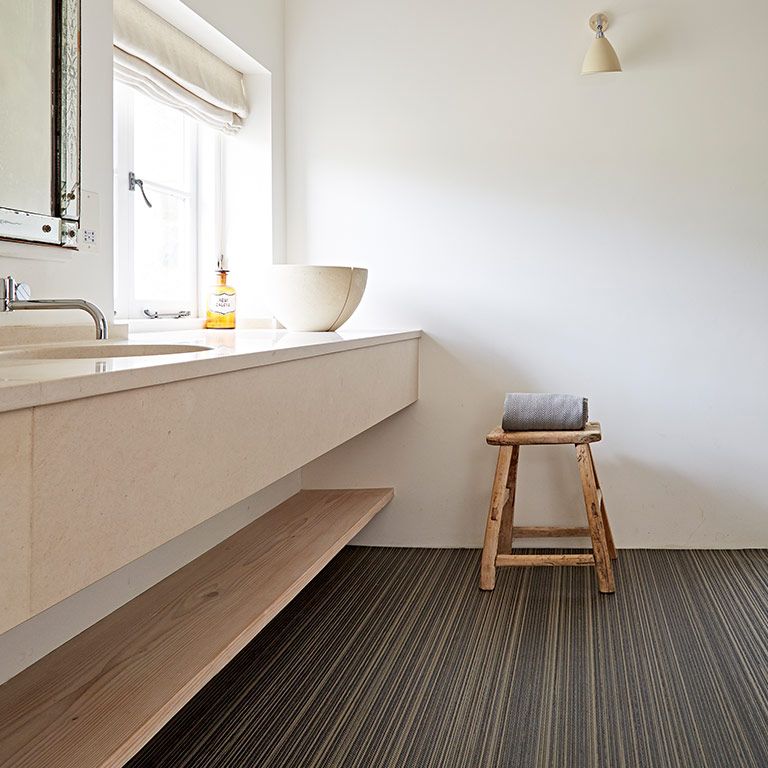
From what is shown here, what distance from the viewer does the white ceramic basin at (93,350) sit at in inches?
68.3

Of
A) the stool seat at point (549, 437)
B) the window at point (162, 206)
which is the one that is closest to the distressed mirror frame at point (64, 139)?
the window at point (162, 206)

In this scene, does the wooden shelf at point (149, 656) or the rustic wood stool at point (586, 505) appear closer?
the wooden shelf at point (149, 656)

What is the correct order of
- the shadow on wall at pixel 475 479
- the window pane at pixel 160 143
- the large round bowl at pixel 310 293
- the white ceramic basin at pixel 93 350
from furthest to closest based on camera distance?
the shadow on wall at pixel 475 479
the window pane at pixel 160 143
the large round bowl at pixel 310 293
the white ceramic basin at pixel 93 350

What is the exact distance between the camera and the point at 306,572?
2355 mm

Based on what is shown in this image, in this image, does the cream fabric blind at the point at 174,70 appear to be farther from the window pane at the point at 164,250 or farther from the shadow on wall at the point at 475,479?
the shadow on wall at the point at 475,479

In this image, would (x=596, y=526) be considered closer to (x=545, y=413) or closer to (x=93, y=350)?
(x=545, y=413)

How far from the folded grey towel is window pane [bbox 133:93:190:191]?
1.33 m

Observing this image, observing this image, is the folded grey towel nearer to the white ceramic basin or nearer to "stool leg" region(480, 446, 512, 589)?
"stool leg" region(480, 446, 512, 589)

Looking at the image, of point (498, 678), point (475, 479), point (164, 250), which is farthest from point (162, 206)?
point (498, 678)

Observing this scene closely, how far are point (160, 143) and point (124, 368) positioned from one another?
191cm

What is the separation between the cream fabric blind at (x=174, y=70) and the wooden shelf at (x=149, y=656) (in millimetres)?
1344

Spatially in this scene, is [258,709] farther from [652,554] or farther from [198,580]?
[652,554]

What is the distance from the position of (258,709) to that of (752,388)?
213cm

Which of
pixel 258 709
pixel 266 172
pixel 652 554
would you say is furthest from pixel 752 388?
pixel 258 709
